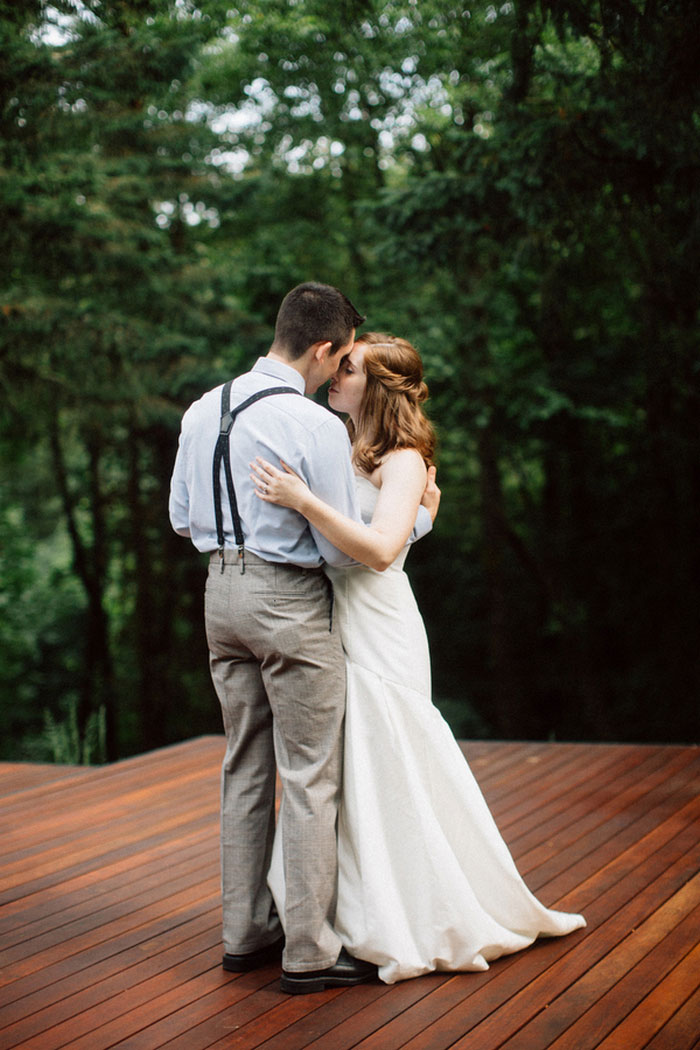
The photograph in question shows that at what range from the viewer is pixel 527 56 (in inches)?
169

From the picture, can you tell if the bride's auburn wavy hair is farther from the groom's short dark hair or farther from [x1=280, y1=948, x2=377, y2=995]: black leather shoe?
[x1=280, y1=948, x2=377, y2=995]: black leather shoe

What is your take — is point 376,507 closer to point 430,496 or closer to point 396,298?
point 430,496

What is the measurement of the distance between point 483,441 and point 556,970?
326 inches

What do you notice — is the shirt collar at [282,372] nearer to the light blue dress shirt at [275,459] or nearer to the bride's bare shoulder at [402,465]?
the light blue dress shirt at [275,459]

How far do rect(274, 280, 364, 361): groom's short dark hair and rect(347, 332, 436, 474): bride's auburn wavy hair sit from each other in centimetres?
18

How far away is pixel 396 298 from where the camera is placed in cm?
950

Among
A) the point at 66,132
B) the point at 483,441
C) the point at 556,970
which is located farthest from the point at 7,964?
the point at 483,441

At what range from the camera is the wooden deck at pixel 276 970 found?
2.15 meters

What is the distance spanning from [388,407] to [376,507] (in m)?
0.29

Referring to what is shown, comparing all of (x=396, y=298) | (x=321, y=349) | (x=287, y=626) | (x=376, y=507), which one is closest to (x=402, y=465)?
(x=376, y=507)

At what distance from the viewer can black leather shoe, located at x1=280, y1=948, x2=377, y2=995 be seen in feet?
7.70

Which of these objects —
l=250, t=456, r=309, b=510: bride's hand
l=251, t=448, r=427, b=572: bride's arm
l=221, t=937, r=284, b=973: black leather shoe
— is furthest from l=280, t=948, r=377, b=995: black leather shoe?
l=250, t=456, r=309, b=510: bride's hand

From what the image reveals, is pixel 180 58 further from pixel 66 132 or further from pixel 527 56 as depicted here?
pixel 527 56

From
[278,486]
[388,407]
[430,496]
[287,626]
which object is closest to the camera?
[278,486]
